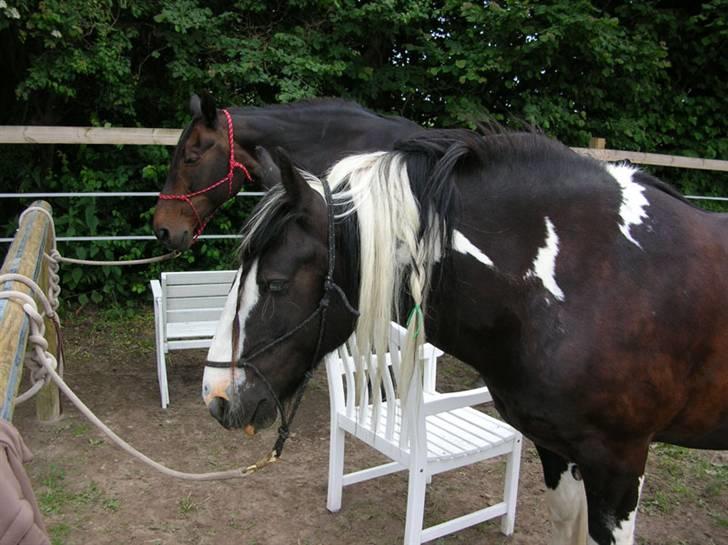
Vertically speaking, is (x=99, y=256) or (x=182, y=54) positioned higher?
(x=182, y=54)

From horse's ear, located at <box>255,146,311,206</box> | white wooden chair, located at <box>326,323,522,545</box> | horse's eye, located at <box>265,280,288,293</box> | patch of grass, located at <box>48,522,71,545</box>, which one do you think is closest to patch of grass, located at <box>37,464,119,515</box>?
patch of grass, located at <box>48,522,71,545</box>

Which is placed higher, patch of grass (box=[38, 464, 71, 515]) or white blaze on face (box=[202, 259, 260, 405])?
white blaze on face (box=[202, 259, 260, 405])

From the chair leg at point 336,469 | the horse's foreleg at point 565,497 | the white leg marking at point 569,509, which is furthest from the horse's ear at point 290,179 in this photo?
the chair leg at point 336,469

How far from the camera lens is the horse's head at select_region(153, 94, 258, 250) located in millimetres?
3492

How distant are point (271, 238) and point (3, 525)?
81 centimetres

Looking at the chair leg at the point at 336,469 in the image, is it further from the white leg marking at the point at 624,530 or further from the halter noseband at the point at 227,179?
the halter noseband at the point at 227,179

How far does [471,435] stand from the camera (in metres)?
2.68

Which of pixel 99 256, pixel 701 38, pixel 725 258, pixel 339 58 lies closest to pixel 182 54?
pixel 339 58

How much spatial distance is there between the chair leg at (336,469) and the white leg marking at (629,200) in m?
1.74

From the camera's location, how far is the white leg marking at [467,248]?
1559 millimetres

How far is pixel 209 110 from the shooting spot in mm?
3430

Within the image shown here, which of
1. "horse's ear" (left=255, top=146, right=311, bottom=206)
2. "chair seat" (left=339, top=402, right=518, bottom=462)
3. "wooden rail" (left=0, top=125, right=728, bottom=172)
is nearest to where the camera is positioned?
"horse's ear" (left=255, top=146, right=311, bottom=206)

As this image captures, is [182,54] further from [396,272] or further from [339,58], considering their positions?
[396,272]

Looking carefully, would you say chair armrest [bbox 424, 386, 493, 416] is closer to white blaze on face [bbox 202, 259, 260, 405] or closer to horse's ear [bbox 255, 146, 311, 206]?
white blaze on face [bbox 202, 259, 260, 405]
